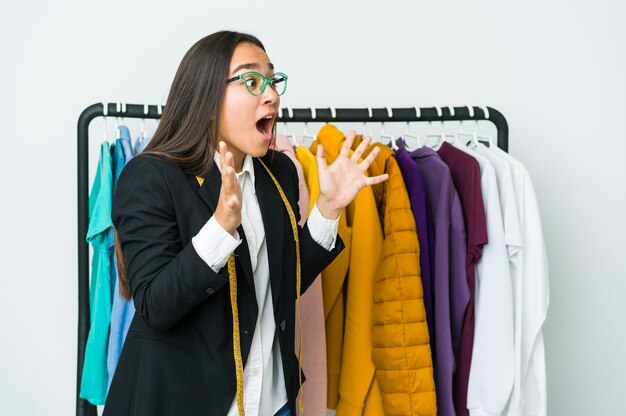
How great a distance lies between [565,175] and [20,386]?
2677mm

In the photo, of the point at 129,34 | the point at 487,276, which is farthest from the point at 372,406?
the point at 129,34

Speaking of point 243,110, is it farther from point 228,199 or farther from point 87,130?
point 87,130

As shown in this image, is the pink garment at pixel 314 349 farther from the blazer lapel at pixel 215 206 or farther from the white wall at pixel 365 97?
the white wall at pixel 365 97

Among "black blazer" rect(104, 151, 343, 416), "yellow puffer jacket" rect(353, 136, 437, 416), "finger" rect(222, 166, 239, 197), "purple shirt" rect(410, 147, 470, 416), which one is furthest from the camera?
"purple shirt" rect(410, 147, 470, 416)

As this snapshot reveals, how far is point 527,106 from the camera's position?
3.45 m

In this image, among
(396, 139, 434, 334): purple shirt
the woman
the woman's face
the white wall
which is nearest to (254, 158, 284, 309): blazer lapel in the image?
the woman

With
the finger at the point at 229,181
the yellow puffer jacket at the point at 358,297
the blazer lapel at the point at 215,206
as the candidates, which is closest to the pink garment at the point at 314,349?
the yellow puffer jacket at the point at 358,297

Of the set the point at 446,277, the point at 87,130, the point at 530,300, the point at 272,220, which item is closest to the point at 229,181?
the point at 272,220

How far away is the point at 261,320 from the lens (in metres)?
1.85

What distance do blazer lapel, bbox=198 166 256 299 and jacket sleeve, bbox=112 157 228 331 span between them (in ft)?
0.28

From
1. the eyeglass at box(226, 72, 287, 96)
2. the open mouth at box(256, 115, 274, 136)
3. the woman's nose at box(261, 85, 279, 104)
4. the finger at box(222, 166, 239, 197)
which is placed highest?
the eyeglass at box(226, 72, 287, 96)

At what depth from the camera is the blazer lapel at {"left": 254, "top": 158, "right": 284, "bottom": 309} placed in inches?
71.7

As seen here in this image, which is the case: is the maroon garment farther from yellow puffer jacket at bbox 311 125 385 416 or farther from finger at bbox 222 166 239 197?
finger at bbox 222 166 239 197

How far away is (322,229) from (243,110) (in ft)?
1.18
